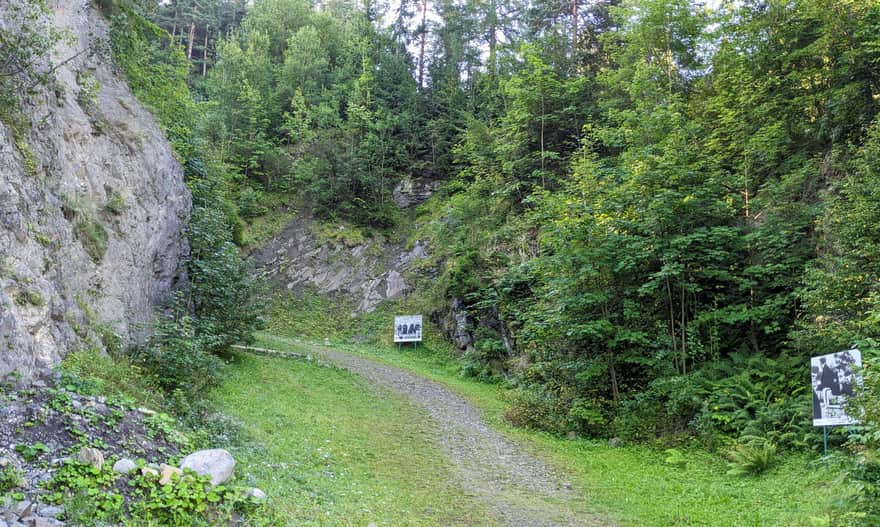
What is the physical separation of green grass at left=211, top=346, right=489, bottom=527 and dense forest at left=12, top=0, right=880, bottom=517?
1696 millimetres

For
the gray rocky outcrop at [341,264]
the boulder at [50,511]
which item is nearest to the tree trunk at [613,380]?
the boulder at [50,511]

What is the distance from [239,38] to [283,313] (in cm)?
2581

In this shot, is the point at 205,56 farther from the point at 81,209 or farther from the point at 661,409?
the point at 661,409

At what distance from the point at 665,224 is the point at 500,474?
6515 millimetres

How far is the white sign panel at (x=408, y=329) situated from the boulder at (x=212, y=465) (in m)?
16.1

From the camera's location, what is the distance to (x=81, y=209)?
28.9ft

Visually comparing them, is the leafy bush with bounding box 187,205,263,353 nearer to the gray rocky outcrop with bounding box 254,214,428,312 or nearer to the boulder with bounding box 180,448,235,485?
the boulder with bounding box 180,448,235,485

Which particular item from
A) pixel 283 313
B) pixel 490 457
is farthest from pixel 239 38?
pixel 490 457

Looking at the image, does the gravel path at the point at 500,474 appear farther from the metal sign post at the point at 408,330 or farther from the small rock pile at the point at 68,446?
the metal sign post at the point at 408,330

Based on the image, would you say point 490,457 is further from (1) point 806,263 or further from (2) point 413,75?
(2) point 413,75

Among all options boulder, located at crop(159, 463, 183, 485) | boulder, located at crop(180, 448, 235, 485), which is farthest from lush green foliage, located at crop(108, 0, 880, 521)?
boulder, located at crop(159, 463, 183, 485)

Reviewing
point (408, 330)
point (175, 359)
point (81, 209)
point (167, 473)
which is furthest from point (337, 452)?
point (408, 330)

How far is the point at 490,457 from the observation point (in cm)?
970

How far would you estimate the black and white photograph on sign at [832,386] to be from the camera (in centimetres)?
708
